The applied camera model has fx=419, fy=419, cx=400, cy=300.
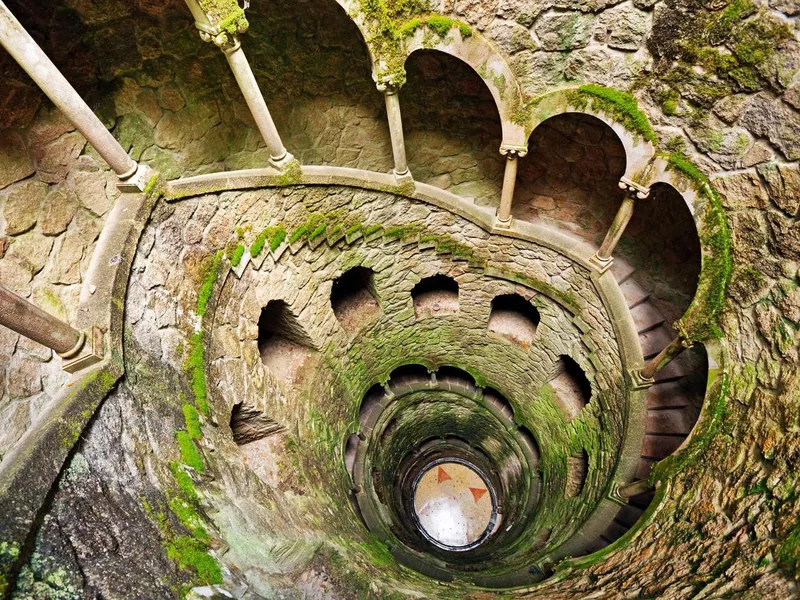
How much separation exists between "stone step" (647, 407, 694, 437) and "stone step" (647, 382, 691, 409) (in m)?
0.09

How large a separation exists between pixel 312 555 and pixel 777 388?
458 centimetres

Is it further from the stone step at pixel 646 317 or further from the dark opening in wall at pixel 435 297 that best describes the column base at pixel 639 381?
the dark opening in wall at pixel 435 297

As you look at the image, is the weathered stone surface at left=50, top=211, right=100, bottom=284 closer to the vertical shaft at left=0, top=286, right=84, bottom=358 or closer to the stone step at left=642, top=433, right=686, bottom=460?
the vertical shaft at left=0, top=286, right=84, bottom=358

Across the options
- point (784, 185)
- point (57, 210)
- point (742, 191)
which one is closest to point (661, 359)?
point (742, 191)

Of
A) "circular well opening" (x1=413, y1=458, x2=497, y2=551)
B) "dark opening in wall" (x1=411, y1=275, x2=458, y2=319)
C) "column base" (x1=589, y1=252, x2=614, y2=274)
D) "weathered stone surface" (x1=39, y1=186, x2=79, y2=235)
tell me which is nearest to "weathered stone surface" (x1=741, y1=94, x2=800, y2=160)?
"column base" (x1=589, y1=252, x2=614, y2=274)

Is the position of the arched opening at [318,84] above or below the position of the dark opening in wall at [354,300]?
above

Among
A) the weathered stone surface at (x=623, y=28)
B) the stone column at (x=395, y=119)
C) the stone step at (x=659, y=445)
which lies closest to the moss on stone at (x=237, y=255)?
the stone column at (x=395, y=119)

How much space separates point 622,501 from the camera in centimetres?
616

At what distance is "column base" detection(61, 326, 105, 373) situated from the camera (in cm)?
298

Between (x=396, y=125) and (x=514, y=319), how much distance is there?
5.08 meters

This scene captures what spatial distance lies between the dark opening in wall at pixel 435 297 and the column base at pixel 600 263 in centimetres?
312

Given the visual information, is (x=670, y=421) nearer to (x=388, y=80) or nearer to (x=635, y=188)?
(x=635, y=188)

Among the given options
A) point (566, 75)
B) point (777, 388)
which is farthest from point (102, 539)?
point (566, 75)

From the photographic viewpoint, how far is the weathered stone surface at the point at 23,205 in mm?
3979
